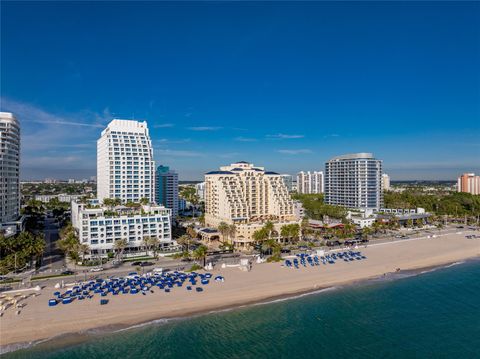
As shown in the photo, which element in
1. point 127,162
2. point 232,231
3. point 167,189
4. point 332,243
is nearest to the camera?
point 232,231

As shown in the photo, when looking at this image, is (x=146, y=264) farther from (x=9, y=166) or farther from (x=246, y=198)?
(x=9, y=166)

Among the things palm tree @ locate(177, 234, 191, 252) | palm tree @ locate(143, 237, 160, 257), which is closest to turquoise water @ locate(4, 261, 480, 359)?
palm tree @ locate(177, 234, 191, 252)

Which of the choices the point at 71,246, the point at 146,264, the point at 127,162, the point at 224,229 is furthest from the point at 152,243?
the point at 127,162

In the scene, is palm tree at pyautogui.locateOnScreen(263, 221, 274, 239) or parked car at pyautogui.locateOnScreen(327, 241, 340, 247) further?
parked car at pyautogui.locateOnScreen(327, 241, 340, 247)

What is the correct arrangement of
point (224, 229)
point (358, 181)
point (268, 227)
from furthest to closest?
point (358, 181)
point (268, 227)
point (224, 229)

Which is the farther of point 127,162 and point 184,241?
point 127,162

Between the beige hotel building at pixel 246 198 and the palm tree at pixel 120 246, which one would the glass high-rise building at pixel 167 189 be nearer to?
the beige hotel building at pixel 246 198

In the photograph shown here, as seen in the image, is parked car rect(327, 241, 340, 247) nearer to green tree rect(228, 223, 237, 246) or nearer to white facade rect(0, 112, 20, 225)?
green tree rect(228, 223, 237, 246)
